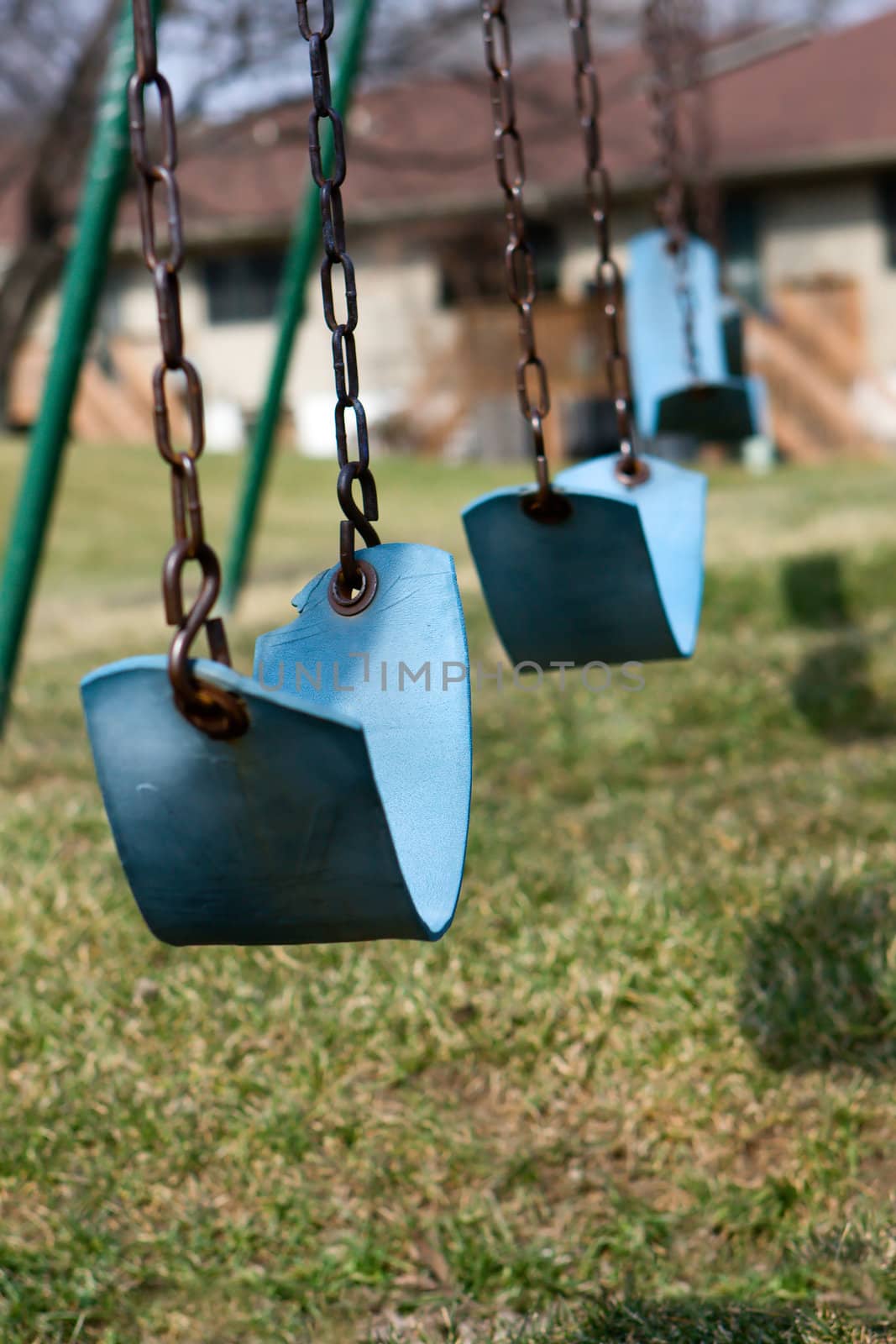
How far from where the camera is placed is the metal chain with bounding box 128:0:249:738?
1.05 metres

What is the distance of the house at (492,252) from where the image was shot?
15211 mm

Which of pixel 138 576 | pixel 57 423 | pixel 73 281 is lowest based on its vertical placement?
pixel 138 576

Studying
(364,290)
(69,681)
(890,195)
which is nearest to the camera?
(69,681)

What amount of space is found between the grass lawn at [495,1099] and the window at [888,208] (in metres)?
14.2

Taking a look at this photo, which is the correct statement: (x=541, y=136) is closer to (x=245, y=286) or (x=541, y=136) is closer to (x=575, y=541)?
(x=245, y=286)

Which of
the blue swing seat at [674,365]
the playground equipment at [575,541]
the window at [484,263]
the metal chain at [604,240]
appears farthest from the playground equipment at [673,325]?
the window at [484,263]

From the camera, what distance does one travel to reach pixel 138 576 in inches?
347

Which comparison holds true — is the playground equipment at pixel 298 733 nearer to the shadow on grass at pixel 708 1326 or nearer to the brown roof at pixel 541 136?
the shadow on grass at pixel 708 1326

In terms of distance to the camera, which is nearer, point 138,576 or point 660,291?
point 660,291

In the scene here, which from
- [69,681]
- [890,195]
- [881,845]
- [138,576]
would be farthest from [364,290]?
[881,845]

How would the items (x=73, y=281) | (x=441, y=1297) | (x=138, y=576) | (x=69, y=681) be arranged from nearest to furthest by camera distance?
(x=441, y=1297), (x=73, y=281), (x=69, y=681), (x=138, y=576)

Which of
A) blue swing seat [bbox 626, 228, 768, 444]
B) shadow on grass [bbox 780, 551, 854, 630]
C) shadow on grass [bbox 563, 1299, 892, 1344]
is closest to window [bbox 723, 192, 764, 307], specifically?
shadow on grass [bbox 780, 551, 854, 630]

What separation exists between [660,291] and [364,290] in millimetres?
15465

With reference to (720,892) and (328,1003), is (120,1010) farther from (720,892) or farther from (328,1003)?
(720,892)
